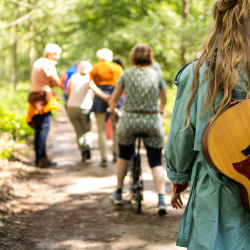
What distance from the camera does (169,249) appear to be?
11.2 feet

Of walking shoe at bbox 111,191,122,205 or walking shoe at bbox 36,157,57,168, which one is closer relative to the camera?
walking shoe at bbox 111,191,122,205

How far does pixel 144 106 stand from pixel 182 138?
2454 millimetres

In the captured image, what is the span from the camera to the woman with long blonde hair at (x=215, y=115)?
1652 millimetres

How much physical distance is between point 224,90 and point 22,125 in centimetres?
705

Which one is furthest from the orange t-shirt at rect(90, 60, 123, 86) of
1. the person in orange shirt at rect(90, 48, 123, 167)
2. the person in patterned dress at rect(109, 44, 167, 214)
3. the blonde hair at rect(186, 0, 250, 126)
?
the blonde hair at rect(186, 0, 250, 126)

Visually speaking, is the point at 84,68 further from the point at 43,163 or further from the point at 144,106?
the point at 144,106

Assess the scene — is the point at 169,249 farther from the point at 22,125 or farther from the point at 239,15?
the point at 22,125

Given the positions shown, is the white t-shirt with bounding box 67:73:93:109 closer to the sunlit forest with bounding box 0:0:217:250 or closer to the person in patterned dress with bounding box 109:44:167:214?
the sunlit forest with bounding box 0:0:217:250

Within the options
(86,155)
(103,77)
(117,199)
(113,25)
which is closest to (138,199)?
(117,199)

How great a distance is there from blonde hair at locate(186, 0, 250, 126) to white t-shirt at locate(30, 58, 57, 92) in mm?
4852

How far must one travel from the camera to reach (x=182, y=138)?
180cm

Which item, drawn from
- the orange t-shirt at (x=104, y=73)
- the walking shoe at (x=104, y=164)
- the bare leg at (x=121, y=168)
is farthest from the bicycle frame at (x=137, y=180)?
the orange t-shirt at (x=104, y=73)

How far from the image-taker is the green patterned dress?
4223 millimetres

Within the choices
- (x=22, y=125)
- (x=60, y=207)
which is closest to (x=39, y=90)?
(x=22, y=125)
